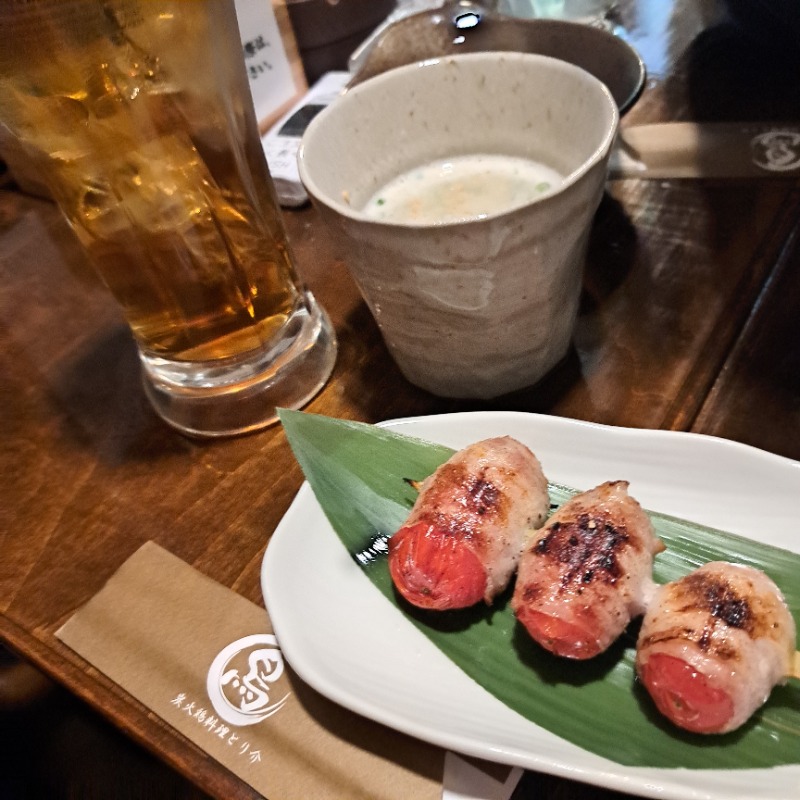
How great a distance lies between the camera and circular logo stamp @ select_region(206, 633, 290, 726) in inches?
27.1

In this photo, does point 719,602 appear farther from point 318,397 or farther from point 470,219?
point 318,397

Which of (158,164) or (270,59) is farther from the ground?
(158,164)

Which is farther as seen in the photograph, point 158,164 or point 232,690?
point 158,164

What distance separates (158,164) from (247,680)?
571mm

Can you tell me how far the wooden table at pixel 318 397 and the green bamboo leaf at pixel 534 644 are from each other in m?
0.11

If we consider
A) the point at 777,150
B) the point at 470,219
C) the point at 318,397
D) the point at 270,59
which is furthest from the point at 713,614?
the point at 270,59

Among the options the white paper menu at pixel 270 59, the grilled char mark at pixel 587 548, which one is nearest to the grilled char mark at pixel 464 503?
the grilled char mark at pixel 587 548

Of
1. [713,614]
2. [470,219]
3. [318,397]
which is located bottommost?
[318,397]

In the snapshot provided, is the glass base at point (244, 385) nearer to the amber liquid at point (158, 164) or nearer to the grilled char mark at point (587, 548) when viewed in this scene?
the amber liquid at point (158, 164)

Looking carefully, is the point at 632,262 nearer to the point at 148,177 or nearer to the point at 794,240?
the point at 794,240

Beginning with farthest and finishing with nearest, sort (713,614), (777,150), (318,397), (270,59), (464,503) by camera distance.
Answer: (270,59), (777,150), (318,397), (464,503), (713,614)

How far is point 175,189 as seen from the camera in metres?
0.85

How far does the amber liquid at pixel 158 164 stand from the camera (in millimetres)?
734

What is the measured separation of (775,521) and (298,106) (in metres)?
1.22
